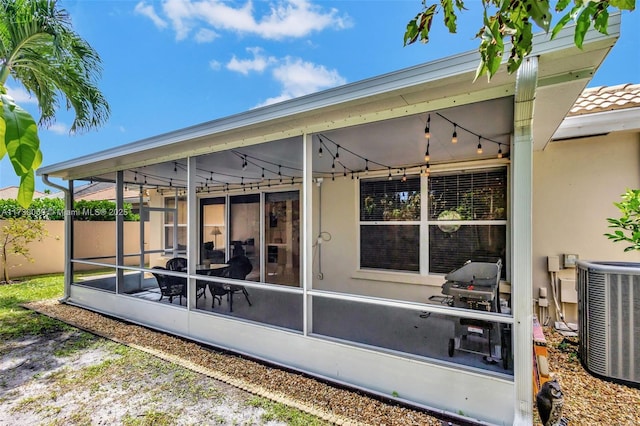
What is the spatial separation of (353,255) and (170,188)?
18.5 feet

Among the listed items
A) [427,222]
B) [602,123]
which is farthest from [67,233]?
[602,123]

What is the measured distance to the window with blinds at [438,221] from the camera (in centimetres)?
498

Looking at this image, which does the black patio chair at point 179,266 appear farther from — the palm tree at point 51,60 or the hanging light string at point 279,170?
the palm tree at point 51,60

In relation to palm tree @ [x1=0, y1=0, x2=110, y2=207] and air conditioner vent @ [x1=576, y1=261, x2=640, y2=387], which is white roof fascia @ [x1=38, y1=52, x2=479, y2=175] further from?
air conditioner vent @ [x1=576, y1=261, x2=640, y2=387]

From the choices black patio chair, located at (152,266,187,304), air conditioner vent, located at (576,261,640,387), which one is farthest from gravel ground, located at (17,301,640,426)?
black patio chair, located at (152,266,187,304)

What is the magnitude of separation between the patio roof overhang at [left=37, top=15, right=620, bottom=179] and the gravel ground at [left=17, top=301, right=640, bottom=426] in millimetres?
2519

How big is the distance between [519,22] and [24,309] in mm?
8173

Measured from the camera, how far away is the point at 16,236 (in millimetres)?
8516

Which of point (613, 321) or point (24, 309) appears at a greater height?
point (613, 321)

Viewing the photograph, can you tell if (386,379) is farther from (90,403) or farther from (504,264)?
(504,264)

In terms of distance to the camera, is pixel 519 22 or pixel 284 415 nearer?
pixel 519 22

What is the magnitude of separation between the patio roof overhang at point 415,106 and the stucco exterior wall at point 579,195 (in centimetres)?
45

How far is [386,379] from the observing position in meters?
2.86

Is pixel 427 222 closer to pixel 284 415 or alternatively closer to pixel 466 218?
pixel 466 218
